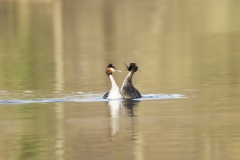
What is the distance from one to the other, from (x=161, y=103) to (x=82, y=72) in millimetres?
8882

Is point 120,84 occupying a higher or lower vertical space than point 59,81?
lower

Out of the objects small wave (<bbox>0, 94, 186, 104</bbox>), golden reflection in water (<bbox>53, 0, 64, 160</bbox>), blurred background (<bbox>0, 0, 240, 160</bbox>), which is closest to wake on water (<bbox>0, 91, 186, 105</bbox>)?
small wave (<bbox>0, 94, 186, 104</bbox>)

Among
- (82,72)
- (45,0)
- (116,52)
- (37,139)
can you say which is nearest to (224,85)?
(82,72)

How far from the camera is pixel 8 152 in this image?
15836 mm

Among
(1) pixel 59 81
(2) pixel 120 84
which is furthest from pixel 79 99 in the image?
(1) pixel 59 81

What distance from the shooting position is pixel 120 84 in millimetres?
27422

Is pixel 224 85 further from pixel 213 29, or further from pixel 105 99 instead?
Result: pixel 213 29

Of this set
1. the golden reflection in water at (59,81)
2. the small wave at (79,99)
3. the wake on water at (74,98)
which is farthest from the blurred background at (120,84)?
the small wave at (79,99)

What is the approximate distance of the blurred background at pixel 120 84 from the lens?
16078mm

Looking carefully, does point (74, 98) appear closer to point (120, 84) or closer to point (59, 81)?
point (120, 84)

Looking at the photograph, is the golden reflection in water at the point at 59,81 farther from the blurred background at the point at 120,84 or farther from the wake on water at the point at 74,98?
the wake on water at the point at 74,98

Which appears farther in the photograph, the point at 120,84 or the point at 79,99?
the point at 120,84

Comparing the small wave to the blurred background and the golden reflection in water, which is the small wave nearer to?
the blurred background

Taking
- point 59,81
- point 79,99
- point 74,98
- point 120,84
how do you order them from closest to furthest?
point 79,99
point 74,98
point 120,84
point 59,81
